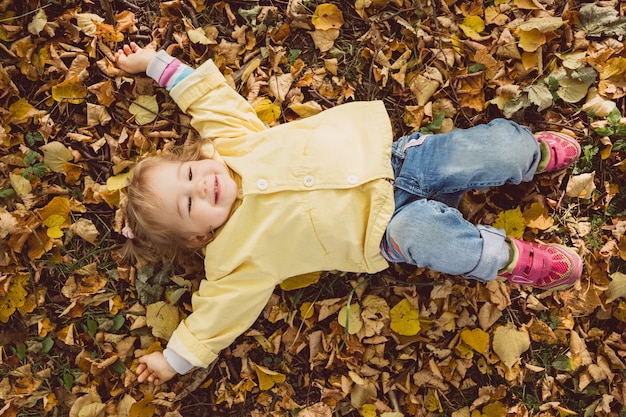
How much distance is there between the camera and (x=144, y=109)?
8.87ft

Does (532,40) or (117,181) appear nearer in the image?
(532,40)

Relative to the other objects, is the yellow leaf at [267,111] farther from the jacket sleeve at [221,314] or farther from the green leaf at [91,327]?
the green leaf at [91,327]

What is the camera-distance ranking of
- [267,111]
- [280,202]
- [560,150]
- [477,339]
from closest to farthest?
[280,202]
[560,150]
[477,339]
[267,111]

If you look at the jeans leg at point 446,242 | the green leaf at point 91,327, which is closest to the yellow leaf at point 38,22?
the green leaf at point 91,327

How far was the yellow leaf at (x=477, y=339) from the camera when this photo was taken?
254cm

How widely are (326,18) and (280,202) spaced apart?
1.05 metres

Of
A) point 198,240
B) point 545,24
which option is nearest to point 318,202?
point 198,240

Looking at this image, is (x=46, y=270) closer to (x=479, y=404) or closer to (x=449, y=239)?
(x=449, y=239)

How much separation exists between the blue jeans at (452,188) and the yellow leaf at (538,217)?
0.18 meters

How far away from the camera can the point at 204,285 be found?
2.45 m

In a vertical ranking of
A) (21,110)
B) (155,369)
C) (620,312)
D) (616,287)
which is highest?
(21,110)

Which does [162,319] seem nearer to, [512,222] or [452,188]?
[452,188]

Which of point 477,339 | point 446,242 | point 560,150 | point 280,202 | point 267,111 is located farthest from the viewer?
point 267,111

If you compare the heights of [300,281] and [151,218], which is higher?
[151,218]
